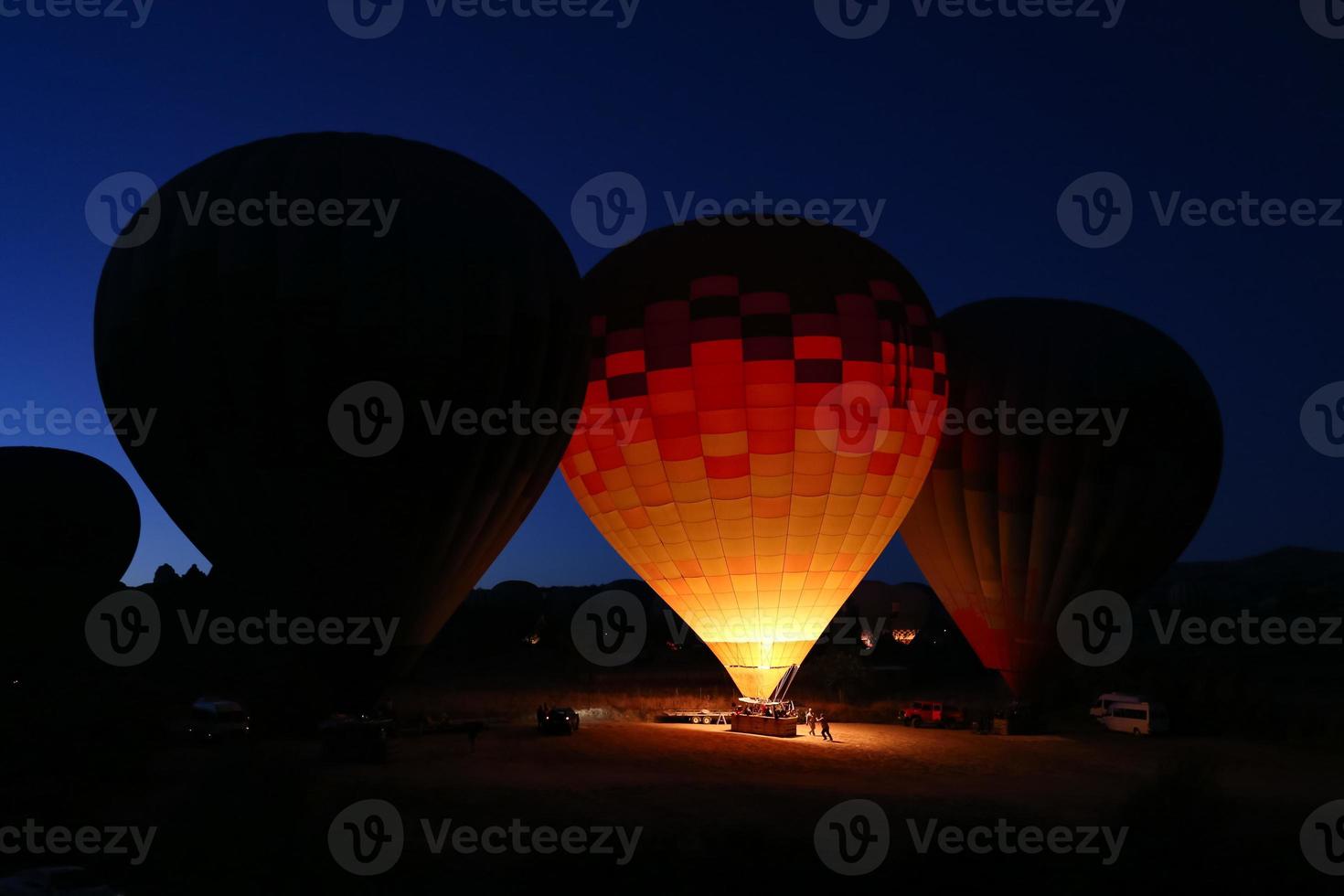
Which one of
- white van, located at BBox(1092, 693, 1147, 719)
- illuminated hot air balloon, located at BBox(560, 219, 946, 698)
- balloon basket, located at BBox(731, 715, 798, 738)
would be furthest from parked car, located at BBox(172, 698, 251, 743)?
white van, located at BBox(1092, 693, 1147, 719)

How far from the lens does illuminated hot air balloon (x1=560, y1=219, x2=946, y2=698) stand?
22766 mm

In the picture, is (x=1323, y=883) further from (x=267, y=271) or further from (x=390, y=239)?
(x=267, y=271)

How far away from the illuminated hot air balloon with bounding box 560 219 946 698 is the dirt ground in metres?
3.24

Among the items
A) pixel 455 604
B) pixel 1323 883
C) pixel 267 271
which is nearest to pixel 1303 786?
pixel 1323 883

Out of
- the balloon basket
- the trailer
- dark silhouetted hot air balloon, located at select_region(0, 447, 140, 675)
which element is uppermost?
dark silhouetted hot air balloon, located at select_region(0, 447, 140, 675)

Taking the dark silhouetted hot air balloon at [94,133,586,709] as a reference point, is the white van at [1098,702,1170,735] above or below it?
below

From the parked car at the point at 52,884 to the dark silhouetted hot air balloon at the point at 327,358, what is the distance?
20.4 feet

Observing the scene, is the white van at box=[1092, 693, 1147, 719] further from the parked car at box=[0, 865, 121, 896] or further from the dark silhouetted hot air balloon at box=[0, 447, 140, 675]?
the dark silhouetted hot air balloon at box=[0, 447, 140, 675]

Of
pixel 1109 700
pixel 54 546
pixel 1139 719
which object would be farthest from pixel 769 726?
pixel 54 546

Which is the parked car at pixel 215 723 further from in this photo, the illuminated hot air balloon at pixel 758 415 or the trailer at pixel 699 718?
the trailer at pixel 699 718

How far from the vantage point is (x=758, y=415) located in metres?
22.7

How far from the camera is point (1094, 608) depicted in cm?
2695

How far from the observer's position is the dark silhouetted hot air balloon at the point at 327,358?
16.8m

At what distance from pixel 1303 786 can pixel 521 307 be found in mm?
14777
